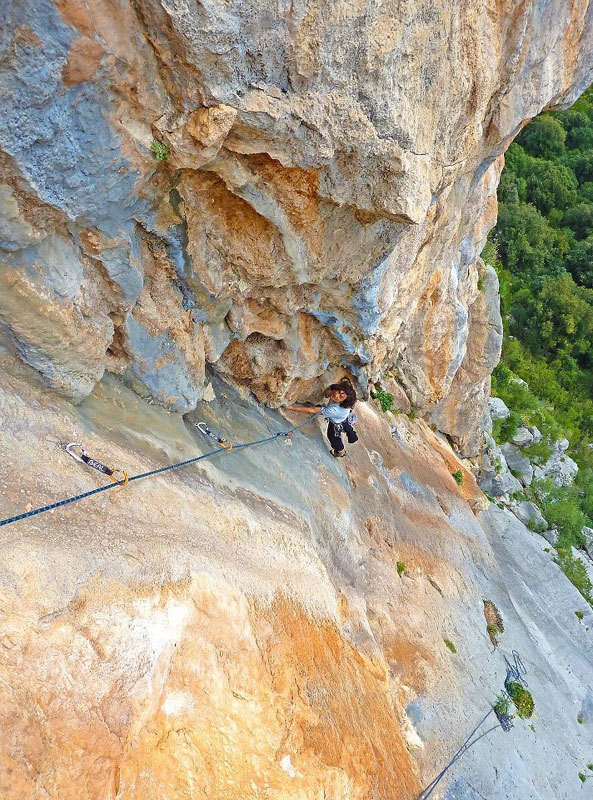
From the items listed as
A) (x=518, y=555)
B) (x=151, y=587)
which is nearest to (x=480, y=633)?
(x=518, y=555)

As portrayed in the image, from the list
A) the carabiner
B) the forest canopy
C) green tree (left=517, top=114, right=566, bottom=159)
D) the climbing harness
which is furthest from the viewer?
green tree (left=517, top=114, right=566, bottom=159)

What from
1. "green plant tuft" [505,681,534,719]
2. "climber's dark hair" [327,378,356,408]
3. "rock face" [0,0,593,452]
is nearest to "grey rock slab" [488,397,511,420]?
"green plant tuft" [505,681,534,719]

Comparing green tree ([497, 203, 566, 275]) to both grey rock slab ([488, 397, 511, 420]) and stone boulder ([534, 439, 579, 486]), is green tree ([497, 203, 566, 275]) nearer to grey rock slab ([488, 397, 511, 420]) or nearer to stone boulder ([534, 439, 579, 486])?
stone boulder ([534, 439, 579, 486])

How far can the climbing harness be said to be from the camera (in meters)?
6.77

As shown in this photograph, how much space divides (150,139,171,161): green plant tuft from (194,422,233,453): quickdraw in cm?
325

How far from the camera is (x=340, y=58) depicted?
15.1 feet

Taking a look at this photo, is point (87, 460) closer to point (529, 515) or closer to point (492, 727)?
point (492, 727)

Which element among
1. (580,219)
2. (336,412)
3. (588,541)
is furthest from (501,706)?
(580,219)

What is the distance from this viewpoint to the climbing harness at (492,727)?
6767 millimetres

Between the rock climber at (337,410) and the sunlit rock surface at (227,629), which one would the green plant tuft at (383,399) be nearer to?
the sunlit rock surface at (227,629)

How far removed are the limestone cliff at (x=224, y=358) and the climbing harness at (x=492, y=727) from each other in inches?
7.0

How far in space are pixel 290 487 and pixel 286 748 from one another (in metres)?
3.44

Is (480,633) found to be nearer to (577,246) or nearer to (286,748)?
(286,748)

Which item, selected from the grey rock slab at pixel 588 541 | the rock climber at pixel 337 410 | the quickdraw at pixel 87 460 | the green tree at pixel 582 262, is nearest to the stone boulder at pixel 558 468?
the grey rock slab at pixel 588 541
